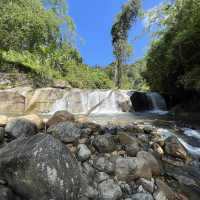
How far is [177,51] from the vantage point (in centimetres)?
1189

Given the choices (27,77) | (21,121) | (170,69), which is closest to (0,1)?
(27,77)

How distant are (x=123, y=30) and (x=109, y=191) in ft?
89.3

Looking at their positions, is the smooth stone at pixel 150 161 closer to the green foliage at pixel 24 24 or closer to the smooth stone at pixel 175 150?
the smooth stone at pixel 175 150

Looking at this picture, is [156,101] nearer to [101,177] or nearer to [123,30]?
[101,177]

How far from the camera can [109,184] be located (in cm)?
391

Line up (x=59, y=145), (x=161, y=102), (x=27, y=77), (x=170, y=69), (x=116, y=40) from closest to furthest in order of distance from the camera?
(x=59, y=145) < (x=170, y=69) < (x=161, y=102) < (x=27, y=77) < (x=116, y=40)

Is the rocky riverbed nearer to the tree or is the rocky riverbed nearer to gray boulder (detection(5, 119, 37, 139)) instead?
gray boulder (detection(5, 119, 37, 139))

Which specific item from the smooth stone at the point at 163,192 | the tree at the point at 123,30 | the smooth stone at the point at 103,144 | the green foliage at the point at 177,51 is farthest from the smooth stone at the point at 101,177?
the tree at the point at 123,30

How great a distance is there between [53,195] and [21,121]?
2.23 meters

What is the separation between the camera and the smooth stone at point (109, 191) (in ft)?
12.1

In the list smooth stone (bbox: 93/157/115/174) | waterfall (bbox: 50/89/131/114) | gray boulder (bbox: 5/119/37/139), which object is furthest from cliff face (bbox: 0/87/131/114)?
smooth stone (bbox: 93/157/115/174)

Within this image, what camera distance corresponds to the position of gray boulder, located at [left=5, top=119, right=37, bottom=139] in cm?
500

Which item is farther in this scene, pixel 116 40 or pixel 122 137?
pixel 116 40

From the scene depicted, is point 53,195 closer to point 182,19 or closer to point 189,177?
point 189,177
